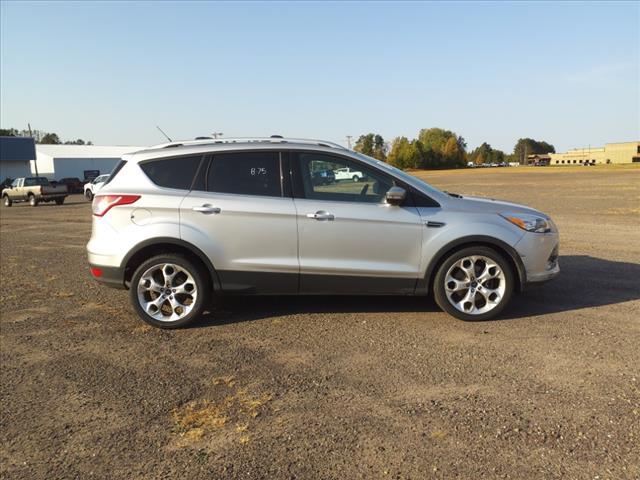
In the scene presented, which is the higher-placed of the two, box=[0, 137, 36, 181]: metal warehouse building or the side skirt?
box=[0, 137, 36, 181]: metal warehouse building

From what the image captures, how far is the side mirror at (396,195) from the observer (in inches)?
199

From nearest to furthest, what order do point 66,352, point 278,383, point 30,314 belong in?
point 278,383 → point 66,352 → point 30,314

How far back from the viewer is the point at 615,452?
112 inches

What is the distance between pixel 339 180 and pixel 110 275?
2.59 metres

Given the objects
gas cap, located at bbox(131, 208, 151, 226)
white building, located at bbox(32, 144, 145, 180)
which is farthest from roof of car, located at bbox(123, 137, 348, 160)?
white building, located at bbox(32, 144, 145, 180)

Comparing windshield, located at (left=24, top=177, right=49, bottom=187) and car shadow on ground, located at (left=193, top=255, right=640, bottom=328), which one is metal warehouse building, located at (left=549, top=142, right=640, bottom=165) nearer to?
windshield, located at (left=24, top=177, right=49, bottom=187)

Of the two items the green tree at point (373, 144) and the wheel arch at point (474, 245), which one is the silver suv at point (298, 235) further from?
the green tree at point (373, 144)

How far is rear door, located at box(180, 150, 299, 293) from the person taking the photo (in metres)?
5.16

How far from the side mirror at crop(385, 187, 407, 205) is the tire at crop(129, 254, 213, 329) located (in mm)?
2061

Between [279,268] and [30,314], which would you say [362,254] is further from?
[30,314]

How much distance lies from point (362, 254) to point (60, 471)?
10.5 feet

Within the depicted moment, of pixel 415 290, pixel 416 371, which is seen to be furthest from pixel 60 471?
pixel 415 290

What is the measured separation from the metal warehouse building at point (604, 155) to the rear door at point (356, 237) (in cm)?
14516

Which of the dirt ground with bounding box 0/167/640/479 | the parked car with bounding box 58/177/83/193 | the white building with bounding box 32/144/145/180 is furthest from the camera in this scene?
the white building with bounding box 32/144/145/180
